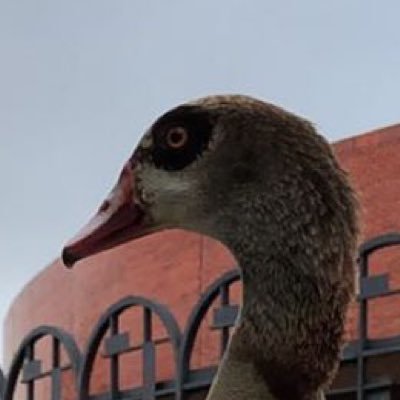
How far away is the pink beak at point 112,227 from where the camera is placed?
314cm

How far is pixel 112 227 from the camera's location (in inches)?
124

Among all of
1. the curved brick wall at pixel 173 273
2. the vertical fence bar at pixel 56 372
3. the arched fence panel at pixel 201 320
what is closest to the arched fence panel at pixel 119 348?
the arched fence panel at pixel 201 320

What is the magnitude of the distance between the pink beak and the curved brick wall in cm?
1103

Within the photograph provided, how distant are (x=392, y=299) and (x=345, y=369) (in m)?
2.07

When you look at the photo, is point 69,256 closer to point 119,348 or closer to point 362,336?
point 362,336

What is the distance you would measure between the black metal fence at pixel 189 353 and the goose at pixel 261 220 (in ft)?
28.4

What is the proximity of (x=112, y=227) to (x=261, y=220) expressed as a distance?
0.30 meters

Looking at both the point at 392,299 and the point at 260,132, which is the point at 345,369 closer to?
the point at 392,299

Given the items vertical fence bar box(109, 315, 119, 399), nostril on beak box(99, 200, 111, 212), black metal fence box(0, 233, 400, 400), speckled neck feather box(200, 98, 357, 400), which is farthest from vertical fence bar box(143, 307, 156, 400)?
speckled neck feather box(200, 98, 357, 400)

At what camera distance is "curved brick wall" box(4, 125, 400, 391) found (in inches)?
623

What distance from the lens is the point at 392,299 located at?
51.0 feet

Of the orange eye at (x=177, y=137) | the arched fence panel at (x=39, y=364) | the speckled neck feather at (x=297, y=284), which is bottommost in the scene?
the speckled neck feather at (x=297, y=284)

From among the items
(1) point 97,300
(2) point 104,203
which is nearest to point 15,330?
(1) point 97,300

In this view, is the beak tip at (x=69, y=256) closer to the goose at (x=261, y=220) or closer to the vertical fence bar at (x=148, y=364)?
the goose at (x=261, y=220)
